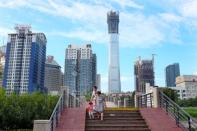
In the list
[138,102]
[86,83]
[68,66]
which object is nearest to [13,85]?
[86,83]

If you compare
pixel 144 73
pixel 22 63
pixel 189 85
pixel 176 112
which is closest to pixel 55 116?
pixel 176 112

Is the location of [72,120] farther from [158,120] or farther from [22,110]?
[22,110]

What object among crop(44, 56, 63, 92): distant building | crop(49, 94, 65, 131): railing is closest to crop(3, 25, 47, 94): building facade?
crop(44, 56, 63, 92): distant building

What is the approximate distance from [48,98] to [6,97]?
331cm

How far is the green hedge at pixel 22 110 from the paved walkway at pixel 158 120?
8225mm

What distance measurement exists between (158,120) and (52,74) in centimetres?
12390

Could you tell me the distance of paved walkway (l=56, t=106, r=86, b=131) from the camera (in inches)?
587

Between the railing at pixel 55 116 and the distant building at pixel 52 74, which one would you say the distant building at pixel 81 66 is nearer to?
the distant building at pixel 52 74

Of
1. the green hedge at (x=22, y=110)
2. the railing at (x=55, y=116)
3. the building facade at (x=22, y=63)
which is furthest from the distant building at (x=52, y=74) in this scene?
the railing at (x=55, y=116)

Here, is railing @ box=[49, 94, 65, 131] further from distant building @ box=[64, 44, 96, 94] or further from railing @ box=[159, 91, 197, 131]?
distant building @ box=[64, 44, 96, 94]

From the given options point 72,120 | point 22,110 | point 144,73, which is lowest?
point 72,120

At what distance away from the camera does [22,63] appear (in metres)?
129

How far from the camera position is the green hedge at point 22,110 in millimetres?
21469

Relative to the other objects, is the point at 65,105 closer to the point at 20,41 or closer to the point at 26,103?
the point at 26,103
